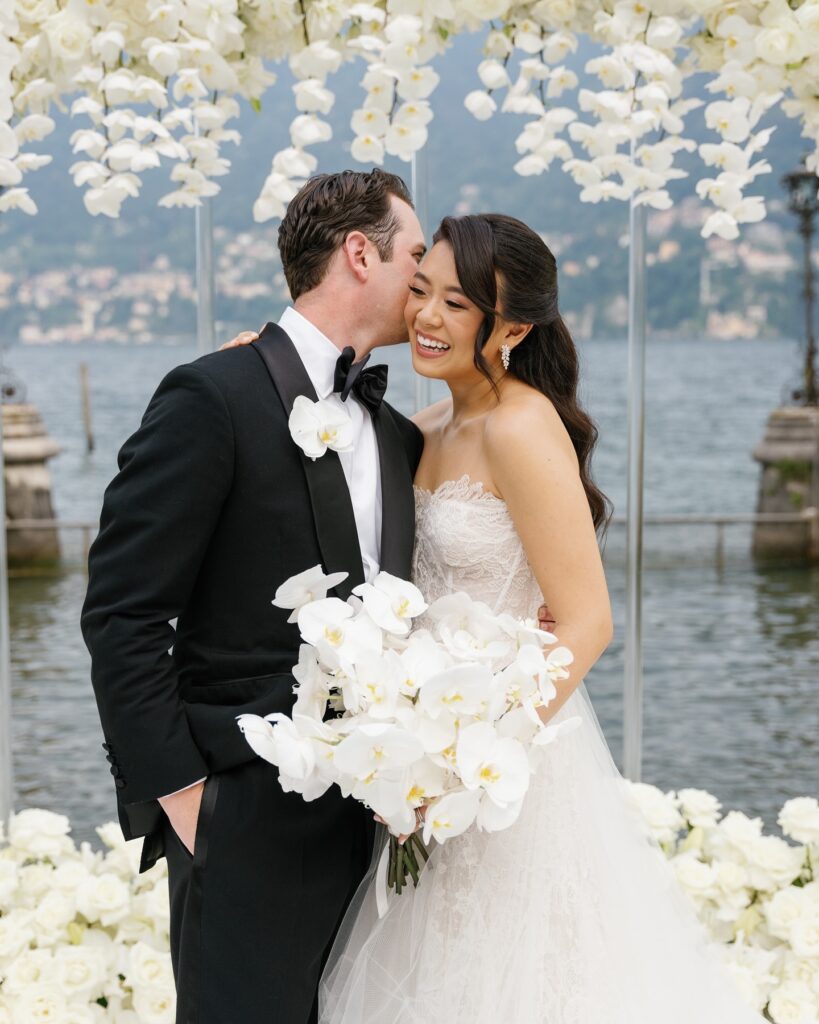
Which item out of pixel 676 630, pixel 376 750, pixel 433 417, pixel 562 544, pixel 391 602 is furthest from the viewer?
pixel 676 630

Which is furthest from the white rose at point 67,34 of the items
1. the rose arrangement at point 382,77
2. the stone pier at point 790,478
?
the stone pier at point 790,478

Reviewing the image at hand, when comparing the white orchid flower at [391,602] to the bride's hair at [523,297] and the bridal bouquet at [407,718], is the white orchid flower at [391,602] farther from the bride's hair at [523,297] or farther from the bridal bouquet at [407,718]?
the bride's hair at [523,297]

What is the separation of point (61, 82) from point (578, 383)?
1.23 meters

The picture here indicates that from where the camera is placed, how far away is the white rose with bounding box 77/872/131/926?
101 inches

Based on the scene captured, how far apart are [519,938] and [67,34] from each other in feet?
6.07

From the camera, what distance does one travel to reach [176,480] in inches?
63.9

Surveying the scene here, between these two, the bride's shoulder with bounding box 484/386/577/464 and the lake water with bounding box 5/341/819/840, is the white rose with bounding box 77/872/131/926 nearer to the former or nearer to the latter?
the lake water with bounding box 5/341/819/840

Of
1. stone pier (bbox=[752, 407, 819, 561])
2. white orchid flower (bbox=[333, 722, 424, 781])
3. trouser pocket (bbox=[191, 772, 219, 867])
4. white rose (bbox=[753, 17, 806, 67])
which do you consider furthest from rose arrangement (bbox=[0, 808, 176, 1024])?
stone pier (bbox=[752, 407, 819, 561])

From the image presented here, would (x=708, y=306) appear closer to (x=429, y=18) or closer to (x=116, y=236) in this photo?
(x=116, y=236)

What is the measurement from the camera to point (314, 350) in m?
1.82

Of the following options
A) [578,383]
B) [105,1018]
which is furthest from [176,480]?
[105,1018]

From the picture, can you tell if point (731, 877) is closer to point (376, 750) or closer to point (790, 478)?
point (376, 750)

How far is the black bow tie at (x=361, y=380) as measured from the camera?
5.82ft

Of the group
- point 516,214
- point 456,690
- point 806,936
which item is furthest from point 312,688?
point 516,214
